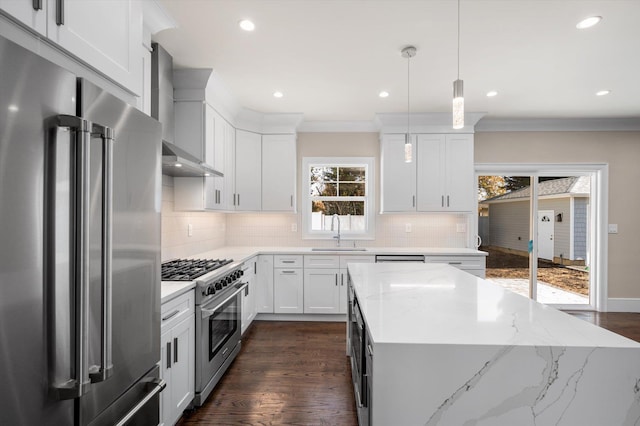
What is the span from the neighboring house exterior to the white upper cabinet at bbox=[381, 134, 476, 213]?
2.20ft

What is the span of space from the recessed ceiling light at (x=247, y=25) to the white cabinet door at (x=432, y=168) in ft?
8.82

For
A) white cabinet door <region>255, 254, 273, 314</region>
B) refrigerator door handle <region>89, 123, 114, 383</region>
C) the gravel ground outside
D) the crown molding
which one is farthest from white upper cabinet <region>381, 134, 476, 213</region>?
refrigerator door handle <region>89, 123, 114, 383</region>

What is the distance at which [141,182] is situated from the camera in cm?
129

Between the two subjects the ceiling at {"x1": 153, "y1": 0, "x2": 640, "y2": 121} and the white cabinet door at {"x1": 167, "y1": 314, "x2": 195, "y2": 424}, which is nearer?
the white cabinet door at {"x1": 167, "y1": 314, "x2": 195, "y2": 424}

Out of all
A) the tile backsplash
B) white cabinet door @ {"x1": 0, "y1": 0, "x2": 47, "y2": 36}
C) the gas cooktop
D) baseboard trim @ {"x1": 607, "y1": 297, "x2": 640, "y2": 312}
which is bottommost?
baseboard trim @ {"x1": 607, "y1": 297, "x2": 640, "y2": 312}

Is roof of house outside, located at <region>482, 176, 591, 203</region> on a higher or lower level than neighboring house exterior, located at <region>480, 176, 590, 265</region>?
higher

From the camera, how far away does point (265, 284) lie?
4.05 meters

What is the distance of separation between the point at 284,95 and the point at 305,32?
1246mm

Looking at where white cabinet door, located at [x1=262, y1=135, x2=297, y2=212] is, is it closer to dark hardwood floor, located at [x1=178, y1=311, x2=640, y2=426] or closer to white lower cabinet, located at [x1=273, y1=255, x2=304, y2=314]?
white lower cabinet, located at [x1=273, y1=255, x2=304, y2=314]

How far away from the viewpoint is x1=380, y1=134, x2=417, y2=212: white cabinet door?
14.1 feet

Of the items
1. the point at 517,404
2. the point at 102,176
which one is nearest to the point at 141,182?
the point at 102,176

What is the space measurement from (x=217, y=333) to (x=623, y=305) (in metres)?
5.48

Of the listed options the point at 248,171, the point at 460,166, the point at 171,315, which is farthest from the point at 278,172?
the point at 171,315

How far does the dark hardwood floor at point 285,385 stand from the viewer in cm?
212
